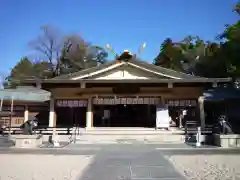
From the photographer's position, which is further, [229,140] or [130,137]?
[130,137]

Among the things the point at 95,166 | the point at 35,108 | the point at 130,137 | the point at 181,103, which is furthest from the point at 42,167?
the point at 35,108

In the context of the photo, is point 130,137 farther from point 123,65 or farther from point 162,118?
point 123,65

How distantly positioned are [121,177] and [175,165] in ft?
8.54

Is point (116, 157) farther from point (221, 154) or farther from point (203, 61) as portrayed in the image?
point (203, 61)

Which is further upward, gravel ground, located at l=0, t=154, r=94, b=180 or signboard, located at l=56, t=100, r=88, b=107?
signboard, located at l=56, t=100, r=88, b=107

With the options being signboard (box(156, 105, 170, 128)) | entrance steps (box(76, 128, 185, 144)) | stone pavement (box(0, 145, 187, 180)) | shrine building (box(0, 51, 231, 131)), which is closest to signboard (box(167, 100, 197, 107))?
shrine building (box(0, 51, 231, 131))

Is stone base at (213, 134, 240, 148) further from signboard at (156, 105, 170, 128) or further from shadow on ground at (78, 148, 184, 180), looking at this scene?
signboard at (156, 105, 170, 128)

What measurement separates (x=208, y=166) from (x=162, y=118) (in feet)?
35.8

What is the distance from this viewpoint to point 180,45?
47.5 metres

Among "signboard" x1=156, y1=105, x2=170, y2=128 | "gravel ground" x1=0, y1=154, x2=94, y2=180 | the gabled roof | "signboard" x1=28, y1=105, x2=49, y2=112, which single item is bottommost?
"gravel ground" x1=0, y1=154, x2=94, y2=180

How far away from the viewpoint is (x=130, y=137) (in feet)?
61.2

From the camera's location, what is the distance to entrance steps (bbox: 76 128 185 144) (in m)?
17.9

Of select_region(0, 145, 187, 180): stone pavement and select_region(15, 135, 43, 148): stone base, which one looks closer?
select_region(0, 145, 187, 180): stone pavement

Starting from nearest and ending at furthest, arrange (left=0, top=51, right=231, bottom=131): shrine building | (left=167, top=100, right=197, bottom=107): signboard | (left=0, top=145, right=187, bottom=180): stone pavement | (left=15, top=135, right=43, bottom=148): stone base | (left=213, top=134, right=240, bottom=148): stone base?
(left=0, top=145, right=187, bottom=180): stone pavement < (left=213, top=134, right=240, bottom=148): stone base < (left=15, top=135, right=43, bottom=148): stone base < (left=0, top=51, right=231, bottom=131): shrine building < (left=167, top=100, right=197, bottom=107): signboard
